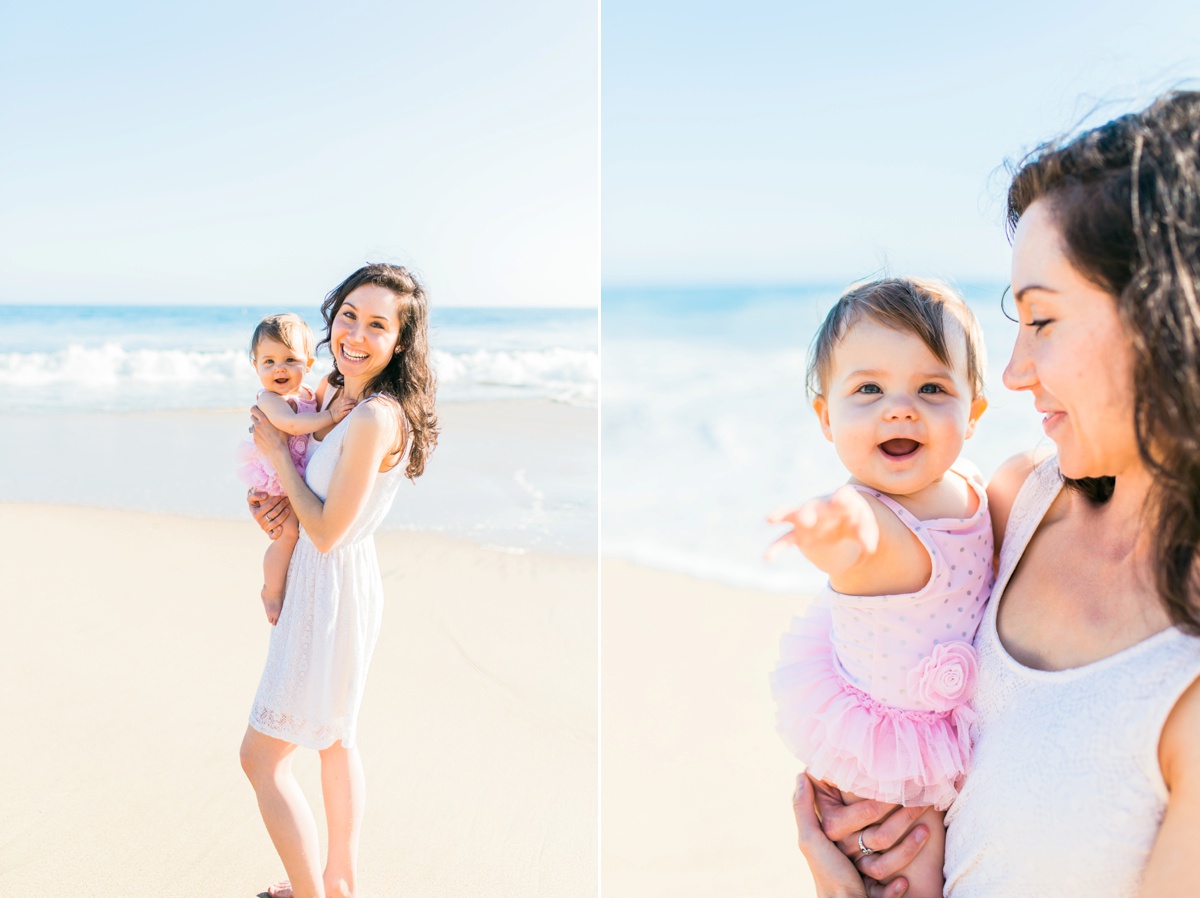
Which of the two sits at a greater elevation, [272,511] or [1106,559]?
[272,511]

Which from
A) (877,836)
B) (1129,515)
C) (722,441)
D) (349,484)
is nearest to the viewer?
(1129,515)

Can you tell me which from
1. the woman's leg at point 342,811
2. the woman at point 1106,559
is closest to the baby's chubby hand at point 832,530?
the woman at point 1106,559

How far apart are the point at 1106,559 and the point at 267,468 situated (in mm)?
2618

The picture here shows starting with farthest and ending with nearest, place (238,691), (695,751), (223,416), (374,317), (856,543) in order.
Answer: (223,416) < (238,691) < (695,751) < (374,317) < (856,543)

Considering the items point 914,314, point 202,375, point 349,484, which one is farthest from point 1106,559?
point 202,375

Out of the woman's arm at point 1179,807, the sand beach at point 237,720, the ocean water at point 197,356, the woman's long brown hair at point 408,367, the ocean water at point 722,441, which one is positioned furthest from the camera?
the ocean water at point 197,356

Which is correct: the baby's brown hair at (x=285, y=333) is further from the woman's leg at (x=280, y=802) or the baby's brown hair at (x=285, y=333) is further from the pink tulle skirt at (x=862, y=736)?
the pink tulle skirt at (x=862, y=736)

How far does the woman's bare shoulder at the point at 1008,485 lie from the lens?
5.97ft

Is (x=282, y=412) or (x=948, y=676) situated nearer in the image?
(x=948, y=676)

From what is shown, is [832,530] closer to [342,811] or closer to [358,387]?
[358,387]

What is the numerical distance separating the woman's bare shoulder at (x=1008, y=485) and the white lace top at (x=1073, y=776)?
0.40m

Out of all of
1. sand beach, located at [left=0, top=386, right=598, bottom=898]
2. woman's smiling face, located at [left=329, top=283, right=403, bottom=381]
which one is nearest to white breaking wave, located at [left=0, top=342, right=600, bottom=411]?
sand beach, located at [left=0, top=386, right=598, bottom=898]

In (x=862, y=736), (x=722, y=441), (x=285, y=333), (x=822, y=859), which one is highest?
(x=722, y=441)

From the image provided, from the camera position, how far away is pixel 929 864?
1.65m
